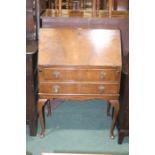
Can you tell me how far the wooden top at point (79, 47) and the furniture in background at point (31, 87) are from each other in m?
0.09

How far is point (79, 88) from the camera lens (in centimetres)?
242

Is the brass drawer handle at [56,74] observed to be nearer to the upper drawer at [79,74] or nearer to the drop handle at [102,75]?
the upper drawer at [79,74]

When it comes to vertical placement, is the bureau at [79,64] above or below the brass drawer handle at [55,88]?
above

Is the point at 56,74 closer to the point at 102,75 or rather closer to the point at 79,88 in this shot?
the point at 79,88

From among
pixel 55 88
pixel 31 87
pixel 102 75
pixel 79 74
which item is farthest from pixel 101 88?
pixel 31 87

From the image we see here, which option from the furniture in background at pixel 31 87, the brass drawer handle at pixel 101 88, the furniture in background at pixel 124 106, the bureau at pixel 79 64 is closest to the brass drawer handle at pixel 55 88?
the bureau at pixel 79 64

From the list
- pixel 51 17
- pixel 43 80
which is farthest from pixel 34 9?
pixel 43 80

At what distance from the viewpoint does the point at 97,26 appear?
2977 mm

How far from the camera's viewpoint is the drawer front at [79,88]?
241 cm

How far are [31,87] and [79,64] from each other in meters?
0.45

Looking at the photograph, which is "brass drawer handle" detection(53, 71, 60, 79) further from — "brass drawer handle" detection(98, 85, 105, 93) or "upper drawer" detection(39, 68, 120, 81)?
"brass drawer handle" detection(98, 85, 105, 93)

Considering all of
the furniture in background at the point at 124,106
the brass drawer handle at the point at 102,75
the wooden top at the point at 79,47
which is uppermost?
the wooden top at the point at 79,47

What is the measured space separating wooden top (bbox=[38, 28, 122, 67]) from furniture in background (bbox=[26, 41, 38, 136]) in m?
0.09

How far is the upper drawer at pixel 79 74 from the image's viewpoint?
237 centimetres
